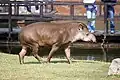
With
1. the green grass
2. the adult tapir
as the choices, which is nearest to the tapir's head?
the adult tapir

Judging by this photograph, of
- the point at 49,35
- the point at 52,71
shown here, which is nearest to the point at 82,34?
the point at 49,35

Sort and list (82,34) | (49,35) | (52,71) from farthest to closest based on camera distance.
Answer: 1. (82,34)
2. (49,35)
3. (52,71)

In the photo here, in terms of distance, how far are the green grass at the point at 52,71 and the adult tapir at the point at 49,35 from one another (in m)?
0.49

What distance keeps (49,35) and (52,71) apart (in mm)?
1791

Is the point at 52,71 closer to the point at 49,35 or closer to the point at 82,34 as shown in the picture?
the point at 49,35

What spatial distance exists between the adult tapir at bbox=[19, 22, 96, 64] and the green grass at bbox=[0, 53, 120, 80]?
0.49 m

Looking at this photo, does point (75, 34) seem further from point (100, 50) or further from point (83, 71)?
point (100, 50)

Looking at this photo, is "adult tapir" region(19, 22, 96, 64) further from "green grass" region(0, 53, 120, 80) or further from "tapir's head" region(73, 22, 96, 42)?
"green grass" region(0, 53, 120, 80)

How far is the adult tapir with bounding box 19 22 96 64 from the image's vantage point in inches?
475

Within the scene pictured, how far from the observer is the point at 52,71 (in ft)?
34.8

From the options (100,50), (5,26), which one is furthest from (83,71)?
(5,26)

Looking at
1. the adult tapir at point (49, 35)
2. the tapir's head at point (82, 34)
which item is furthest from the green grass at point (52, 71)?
the tapir's head at point (82, 34)

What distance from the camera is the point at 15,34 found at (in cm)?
1938

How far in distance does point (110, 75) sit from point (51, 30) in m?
2.83
